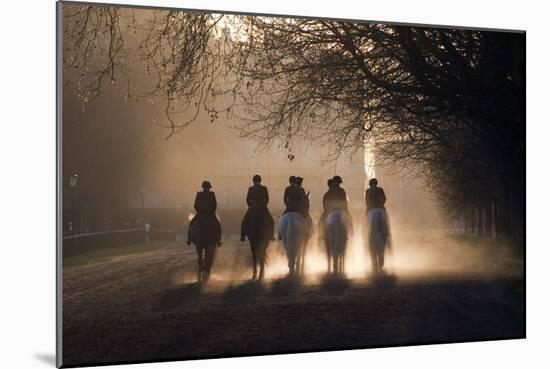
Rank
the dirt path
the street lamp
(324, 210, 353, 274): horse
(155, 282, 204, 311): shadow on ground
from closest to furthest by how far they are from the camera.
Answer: the street lamp
the dirt path
(155, 282, 204, 311): shadow on ground
(324, 210, 353, 274): horse

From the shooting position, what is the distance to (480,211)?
1229 centimetres

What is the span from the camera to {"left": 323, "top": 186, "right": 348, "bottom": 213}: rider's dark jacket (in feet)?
38.0

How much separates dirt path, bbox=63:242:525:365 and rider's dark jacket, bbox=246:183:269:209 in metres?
0.48

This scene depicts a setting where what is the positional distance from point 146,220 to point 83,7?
89.1 inches

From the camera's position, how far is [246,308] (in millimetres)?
11070

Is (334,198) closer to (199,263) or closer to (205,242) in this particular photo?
(205,242)

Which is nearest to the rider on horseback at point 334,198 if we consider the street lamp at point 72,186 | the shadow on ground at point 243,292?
the shadow on ground at point 243,292

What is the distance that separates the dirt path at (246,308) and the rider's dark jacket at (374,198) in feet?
2.64

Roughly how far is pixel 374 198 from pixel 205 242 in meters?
2.07

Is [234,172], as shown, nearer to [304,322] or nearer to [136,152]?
[136,152]

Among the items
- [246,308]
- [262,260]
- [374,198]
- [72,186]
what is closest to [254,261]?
[262,260]

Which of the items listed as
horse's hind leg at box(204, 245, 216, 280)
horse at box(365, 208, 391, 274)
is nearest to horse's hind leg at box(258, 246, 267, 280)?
horse's hind leg at box(204, 245, 216, 280)

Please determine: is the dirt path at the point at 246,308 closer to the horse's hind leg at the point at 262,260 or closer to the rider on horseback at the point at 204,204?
the horse's hind leg at the point at 262,260

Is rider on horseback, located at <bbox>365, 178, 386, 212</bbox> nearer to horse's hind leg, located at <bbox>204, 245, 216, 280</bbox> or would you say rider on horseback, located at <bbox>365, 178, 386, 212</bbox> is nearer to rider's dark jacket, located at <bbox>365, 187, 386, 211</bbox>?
rider's dark jacket, located at <bbox>365, 187, 386, 211</bbox>
